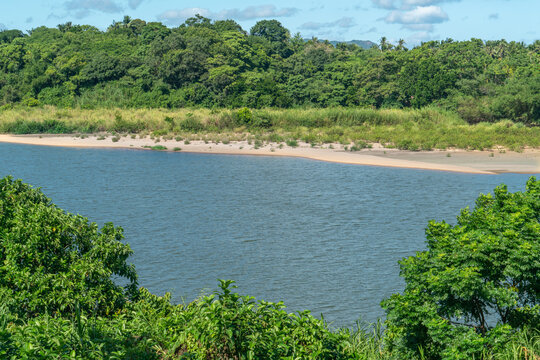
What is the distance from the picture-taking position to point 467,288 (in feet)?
29.2

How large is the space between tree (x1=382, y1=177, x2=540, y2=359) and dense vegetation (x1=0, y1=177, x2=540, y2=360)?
2cm

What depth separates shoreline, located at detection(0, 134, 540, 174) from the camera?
3931cm

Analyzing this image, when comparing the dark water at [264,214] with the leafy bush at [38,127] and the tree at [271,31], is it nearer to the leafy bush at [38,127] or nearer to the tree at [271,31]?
the leafy bush at [38,127]

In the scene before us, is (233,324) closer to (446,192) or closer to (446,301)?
(446,301)

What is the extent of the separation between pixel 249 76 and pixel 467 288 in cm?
6115

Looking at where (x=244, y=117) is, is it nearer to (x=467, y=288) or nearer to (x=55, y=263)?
(x=55, y=263)

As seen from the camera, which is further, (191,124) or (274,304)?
(191,124)

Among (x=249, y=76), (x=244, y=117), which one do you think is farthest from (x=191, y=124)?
(x=249, y=76)

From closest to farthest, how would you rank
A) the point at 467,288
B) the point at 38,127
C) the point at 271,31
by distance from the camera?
the point at 467,288 → the point at 38,127 → the point at 271,31

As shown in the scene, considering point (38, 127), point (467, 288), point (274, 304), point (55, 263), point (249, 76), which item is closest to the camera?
point (274, 304)

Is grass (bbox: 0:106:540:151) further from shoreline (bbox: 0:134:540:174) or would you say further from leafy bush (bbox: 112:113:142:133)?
shoreline (bbox: 0:134:540:174)

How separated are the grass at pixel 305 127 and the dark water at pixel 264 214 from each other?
7193 millimetres

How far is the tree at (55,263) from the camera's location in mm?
8750

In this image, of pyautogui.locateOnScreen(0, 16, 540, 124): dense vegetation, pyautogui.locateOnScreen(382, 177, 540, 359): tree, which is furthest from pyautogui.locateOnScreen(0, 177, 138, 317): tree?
pyautogui.locateOnScreen(0, 16, 540, 124): dense vegetation
